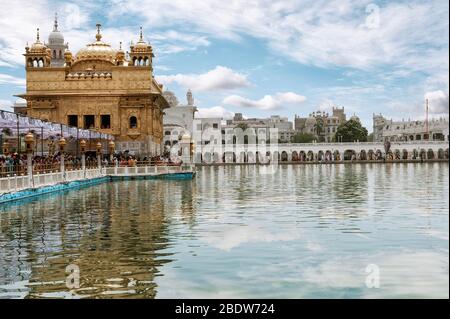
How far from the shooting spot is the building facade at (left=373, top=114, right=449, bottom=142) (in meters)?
101

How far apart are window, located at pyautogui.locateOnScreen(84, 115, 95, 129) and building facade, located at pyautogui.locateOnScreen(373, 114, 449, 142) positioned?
2302 inches

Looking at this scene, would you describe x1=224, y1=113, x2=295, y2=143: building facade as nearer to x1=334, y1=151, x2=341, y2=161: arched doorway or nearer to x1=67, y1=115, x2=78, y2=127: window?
x1=334, y1=151, x2=341, y2=161: arched doorway

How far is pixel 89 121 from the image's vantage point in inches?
1938

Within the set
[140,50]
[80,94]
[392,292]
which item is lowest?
[392,292]

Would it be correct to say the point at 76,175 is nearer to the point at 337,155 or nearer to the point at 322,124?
the point at 337,155

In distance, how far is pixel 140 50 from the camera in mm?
48875

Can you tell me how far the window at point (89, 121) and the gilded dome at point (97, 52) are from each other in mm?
4859

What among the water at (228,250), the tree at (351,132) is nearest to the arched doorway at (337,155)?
the tree at (351,132)

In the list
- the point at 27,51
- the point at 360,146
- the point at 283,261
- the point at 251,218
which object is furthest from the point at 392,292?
the point at 360,146

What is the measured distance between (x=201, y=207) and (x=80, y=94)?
32441 mm

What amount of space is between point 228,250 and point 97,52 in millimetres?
42885

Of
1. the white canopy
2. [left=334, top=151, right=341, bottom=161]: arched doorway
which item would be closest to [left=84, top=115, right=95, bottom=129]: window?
the white canopy
